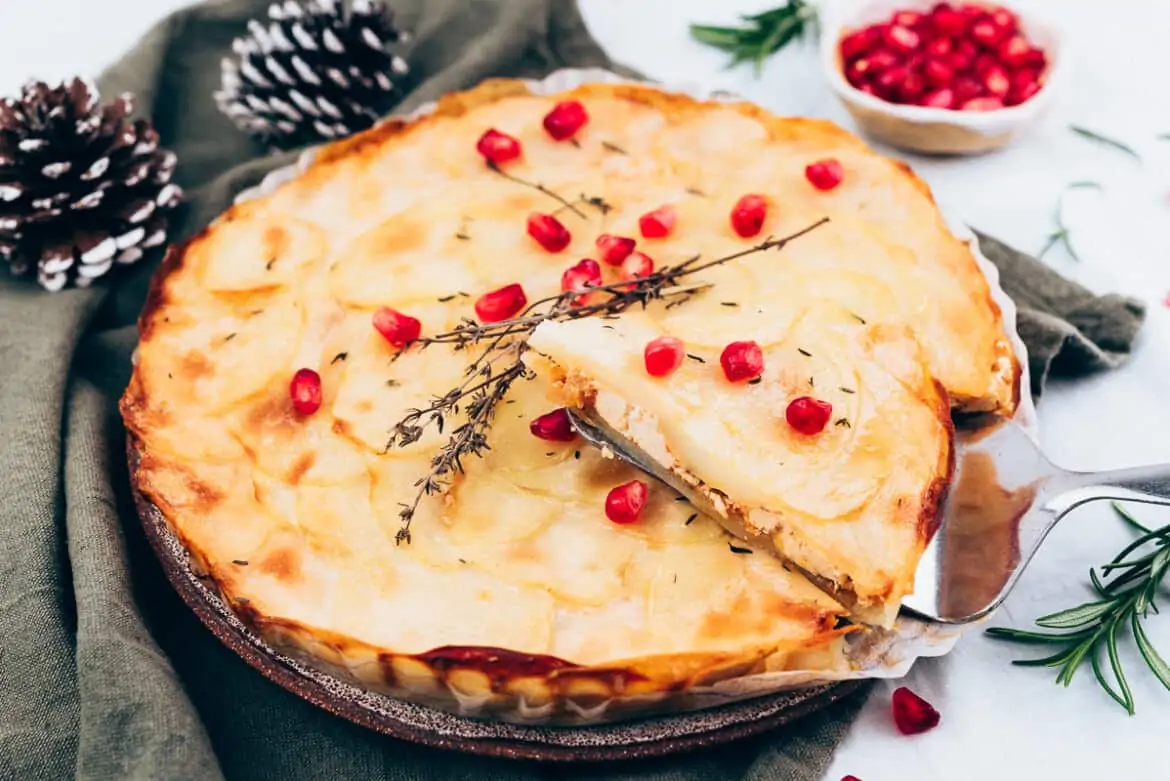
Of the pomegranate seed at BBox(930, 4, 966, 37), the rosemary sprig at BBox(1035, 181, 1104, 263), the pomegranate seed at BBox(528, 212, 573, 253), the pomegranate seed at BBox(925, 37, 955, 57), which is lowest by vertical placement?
the rosemary sprig at BBox(1035, 181, 1104, 263)

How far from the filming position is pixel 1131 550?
325 cm

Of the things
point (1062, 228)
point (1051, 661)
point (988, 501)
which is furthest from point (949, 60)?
point (1051, 661)

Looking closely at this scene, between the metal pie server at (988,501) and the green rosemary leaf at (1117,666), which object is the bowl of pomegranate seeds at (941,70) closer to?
the metal pie server at (988,501)

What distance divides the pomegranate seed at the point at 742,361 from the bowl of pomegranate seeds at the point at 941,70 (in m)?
1.77

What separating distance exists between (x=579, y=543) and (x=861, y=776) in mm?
1003

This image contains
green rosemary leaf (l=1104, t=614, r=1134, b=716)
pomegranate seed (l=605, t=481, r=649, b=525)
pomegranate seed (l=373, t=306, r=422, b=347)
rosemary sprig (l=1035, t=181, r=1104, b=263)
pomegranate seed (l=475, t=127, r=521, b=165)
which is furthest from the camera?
rosemary sprig (l=1035, t=181, r=1104, b=263)

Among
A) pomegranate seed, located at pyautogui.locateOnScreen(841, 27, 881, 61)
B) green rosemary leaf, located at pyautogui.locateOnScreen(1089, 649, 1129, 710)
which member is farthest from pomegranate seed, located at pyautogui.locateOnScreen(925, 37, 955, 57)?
green rosemary leaf, located at pyautogui.locateOnScreen(1089, 649, 1129, 710)

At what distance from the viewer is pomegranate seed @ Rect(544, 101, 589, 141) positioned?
396 centimetres

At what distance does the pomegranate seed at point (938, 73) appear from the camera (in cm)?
452

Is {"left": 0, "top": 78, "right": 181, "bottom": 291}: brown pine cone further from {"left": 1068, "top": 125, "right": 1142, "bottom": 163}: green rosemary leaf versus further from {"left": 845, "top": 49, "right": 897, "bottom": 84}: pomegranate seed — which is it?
{"left": 1068, "top": 125, "right": 1142, "bottom": 163}: green rosemary leaf

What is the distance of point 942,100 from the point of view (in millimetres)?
4465

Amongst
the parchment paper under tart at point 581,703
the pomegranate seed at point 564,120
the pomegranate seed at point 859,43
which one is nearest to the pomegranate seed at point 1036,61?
the pomegranate seed at point 859,43

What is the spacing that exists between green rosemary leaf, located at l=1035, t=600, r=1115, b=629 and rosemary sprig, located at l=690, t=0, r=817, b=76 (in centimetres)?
273

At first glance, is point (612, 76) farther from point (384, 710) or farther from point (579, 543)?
point (384, 710)
